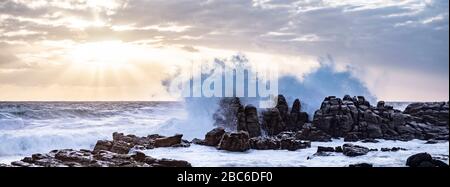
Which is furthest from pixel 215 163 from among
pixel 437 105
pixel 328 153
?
pixel 437 105

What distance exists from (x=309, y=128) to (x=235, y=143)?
16.0 feet

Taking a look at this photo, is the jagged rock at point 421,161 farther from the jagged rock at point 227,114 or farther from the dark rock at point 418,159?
the jagged rock at point 227,114

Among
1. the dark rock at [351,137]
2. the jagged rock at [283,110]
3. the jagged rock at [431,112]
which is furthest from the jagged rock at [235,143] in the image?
the jagged rock at [431,112]

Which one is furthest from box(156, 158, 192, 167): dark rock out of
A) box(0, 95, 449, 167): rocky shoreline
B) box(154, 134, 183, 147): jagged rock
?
box(154, 134, 183, 147): jagged rock

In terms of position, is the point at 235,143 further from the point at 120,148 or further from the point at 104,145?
the point at 104,145

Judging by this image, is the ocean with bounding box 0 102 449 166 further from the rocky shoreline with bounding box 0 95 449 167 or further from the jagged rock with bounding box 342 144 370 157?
the rocky shoreline with bounding box 0 95 449 167

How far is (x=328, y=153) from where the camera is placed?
43.6 feet

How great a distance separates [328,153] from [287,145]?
176 cm

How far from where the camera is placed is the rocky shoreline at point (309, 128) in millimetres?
14227

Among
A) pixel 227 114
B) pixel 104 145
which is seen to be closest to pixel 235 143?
pixel 104 145

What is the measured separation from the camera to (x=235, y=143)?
1410cm

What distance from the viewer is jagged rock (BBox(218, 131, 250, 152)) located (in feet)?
46.0
